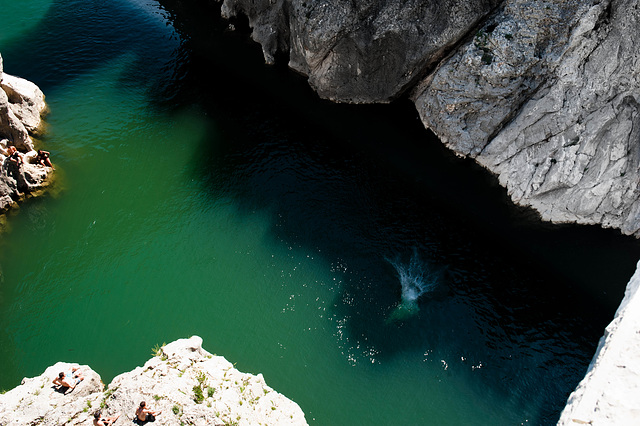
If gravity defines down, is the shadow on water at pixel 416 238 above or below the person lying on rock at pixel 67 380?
above

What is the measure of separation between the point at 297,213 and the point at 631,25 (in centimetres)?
1988

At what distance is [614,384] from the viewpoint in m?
11.0

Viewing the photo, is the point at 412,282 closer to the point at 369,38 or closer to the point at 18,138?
the point at 369,38

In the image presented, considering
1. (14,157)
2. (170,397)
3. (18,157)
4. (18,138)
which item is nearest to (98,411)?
(170,397)

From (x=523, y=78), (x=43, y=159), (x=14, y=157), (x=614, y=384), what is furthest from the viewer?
(x=43, y=159)

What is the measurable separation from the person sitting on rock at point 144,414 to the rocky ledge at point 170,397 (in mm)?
157

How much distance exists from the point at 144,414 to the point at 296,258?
38.1 ft

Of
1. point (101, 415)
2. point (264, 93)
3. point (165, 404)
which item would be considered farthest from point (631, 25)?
point (101, 415)

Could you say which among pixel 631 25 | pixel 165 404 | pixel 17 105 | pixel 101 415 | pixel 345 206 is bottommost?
pixel 17 105

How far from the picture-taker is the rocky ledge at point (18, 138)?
91.2 feet

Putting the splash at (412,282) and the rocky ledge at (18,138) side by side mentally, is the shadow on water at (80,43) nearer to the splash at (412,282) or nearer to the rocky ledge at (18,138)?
the rocky ledge at (18,138)

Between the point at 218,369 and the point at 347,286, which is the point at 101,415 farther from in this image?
the point at 347,286

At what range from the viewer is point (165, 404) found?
15.5 m

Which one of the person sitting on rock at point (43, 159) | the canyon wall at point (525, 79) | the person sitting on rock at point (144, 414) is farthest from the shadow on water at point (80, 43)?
the person sitting on rock at point (144, 414)
